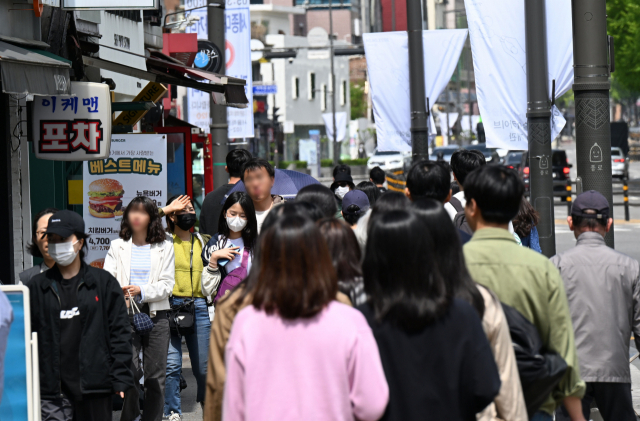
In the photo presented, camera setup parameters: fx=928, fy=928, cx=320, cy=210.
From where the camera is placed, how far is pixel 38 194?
10.8m

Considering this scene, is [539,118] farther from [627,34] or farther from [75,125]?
[627,34]

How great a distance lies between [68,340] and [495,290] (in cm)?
238

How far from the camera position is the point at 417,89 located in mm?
13570

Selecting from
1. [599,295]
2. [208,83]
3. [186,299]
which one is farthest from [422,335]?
[208,83]

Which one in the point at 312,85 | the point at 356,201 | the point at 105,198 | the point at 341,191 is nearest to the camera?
the point at 356,201

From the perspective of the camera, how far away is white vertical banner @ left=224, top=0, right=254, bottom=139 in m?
15.6

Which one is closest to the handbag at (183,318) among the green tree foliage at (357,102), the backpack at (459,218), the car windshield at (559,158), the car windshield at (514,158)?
the backpack at (459,218)

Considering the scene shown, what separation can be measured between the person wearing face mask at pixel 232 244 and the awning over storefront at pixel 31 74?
1.99 meters

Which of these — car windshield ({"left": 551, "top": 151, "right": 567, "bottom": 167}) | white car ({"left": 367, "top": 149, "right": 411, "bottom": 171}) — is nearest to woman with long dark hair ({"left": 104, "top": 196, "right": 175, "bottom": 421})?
car windshield ({"left": 551, "top": 151, "right": 567, "bottom": 167})

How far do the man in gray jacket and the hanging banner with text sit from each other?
8923mm

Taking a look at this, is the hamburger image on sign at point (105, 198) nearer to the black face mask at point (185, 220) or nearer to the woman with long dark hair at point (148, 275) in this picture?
the black face mask at point (185, 220)

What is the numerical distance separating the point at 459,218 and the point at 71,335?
261cm

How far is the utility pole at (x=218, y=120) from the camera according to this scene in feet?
42.8

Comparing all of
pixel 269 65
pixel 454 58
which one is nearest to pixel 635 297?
pixel 454 58
